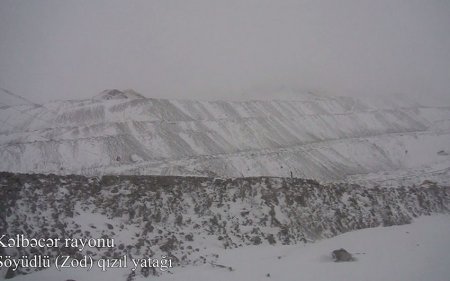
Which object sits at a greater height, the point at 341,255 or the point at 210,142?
the point at 210,142

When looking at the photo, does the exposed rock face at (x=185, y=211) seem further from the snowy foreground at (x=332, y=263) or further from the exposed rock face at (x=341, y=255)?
the exposed rock face at (x=341, y=255)

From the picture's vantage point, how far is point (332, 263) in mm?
10883

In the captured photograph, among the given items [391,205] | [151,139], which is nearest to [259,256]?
[391,205]

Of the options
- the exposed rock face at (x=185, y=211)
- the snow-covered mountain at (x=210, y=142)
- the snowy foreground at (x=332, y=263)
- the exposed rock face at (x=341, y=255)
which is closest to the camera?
the snowy foreground at (x=332, y=263)

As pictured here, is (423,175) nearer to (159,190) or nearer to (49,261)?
(159,190)

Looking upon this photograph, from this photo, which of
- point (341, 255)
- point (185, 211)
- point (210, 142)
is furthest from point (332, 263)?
point (210, 142)

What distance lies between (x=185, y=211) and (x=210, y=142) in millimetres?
38342

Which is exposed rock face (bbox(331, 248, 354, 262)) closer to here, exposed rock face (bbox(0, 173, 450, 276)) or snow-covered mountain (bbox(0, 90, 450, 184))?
exposed rock face (bbox(0, 173, 450, 276))

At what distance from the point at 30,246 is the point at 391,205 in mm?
15946

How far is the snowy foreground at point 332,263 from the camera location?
9.84 meters

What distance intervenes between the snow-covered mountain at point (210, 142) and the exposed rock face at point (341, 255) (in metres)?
25.1

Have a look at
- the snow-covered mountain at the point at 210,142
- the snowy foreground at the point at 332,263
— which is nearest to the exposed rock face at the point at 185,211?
the snowy foreground at the point at 332,263

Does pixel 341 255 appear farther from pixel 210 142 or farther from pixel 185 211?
pixel 210 142

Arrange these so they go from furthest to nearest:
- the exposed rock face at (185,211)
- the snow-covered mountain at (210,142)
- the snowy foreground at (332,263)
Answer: the snow-covered mountain at (210,142), the exposed rock face at (185,211), the snowy foreground at (332,263)
